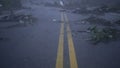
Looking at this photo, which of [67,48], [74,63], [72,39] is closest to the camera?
[74,63]

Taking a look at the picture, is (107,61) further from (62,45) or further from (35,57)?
(62,45)

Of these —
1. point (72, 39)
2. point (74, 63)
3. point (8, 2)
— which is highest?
point (74, 63)

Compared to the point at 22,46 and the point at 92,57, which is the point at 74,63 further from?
the point at 22,46

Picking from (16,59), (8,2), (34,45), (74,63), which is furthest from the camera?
(8,2)

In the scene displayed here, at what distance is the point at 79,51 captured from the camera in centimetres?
865

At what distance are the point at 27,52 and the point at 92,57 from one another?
82.7 inches

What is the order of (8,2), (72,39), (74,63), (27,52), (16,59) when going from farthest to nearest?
(8,2) < (72,39) < (27,52) < (16,59) < (74,63)

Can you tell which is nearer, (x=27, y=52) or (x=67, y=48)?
(x=27, y=52)

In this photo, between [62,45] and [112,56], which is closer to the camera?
[112,56]

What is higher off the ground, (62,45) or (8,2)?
(62,45)

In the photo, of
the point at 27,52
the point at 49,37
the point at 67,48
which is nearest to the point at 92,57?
the point at 67,48

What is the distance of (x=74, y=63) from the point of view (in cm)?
709

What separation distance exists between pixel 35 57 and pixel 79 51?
5.14ft

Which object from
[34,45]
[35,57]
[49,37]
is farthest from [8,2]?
[35,57]
